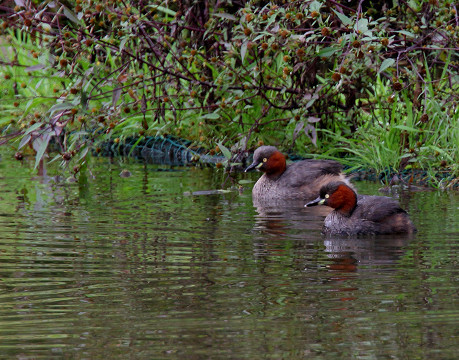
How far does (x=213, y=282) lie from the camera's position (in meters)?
5.37

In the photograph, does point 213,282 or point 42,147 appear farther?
point 42,147

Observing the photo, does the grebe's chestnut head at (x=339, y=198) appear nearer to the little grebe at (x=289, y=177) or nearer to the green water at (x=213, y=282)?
the green water at (x=213, y=282)

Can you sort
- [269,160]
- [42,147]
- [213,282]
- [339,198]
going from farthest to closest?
[269,160]
[42,147]
[339,198]
[213,282]

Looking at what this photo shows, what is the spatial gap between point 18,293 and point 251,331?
5.07 ft

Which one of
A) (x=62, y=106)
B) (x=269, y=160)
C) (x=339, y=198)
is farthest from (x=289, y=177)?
(x=62, y=106)

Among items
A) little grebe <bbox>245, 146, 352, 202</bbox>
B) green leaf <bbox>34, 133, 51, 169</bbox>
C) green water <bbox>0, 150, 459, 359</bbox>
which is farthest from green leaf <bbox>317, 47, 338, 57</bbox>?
green leaf <bbox>34, 133, 51, 169</bbox>

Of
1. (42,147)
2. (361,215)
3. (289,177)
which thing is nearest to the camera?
(361,215)

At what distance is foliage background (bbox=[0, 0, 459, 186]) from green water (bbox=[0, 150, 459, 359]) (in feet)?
2.83

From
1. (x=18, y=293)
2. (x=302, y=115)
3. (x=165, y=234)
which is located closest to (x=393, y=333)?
(x=18, y=293)

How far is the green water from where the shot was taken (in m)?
4.06

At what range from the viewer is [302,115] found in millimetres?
9125

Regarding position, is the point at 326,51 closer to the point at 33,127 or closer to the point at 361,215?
the point at 361,215

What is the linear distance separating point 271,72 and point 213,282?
16.6 feet

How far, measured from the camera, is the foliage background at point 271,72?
322 inches
